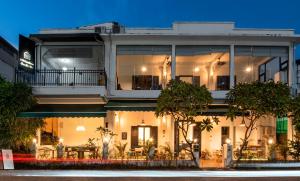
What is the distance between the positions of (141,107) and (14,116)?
612cm

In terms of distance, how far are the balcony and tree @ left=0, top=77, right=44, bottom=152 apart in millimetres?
1046

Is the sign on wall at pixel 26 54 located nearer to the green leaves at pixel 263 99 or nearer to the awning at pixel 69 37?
the awning at pixel 69 37

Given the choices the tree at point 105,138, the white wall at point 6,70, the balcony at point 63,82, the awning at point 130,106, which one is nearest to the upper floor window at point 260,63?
the awning at point 130,106

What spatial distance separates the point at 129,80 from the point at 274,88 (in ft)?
26.6

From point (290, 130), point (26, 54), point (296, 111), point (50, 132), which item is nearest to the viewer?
point (296, 111)

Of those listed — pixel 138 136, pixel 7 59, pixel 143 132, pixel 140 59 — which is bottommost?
pixel 138 136

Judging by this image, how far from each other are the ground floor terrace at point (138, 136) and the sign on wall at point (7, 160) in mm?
2147

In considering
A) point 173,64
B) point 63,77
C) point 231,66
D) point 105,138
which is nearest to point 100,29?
point 63,77

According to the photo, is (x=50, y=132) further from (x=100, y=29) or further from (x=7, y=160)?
(x=7, y=160)

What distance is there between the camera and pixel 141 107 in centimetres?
2272

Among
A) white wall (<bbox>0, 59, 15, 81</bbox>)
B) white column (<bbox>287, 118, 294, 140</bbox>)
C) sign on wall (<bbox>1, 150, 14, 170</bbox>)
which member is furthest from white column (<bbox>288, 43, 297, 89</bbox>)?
white wall (<bbox>0, 59, 15, 81</bbox>)

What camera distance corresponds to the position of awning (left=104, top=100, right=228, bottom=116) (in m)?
22.3

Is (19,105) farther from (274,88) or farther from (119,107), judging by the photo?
(274,88)

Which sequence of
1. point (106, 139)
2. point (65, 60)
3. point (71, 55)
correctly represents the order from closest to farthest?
point (106, 139) → point (71, 55) → point (65, 60)
